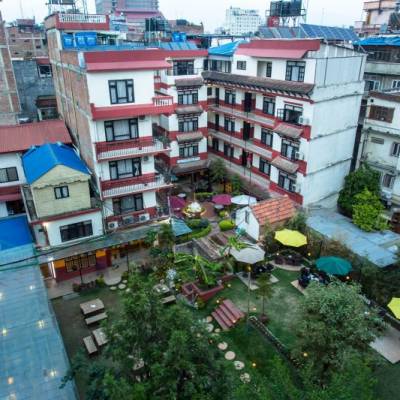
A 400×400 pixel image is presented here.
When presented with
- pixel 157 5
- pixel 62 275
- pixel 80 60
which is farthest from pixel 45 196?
pixel 157 5

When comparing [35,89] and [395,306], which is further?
[35,89]

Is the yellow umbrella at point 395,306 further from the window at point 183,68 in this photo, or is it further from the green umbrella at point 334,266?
the window at point 183,68

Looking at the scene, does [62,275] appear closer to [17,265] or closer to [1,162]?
[17,265]

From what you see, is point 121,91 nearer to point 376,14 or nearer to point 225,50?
point 225,50

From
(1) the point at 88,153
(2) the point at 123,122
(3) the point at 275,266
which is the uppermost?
(2) the point at 123,122

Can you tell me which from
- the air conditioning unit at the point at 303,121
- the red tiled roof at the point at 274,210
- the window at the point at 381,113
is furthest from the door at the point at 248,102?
the red tiled roof at the point at 274,210

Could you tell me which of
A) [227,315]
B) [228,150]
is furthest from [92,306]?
[228,150]
